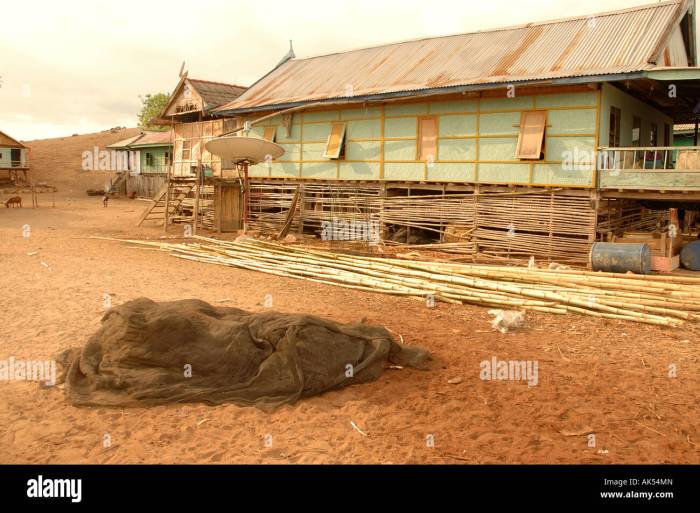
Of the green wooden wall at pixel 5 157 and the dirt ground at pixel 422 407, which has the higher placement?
the green wooden wall at pixel 5 157

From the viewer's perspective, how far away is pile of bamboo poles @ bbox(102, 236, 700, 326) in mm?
9539

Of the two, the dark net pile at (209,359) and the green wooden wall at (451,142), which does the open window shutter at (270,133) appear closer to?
the green wooden wall at (451,142)

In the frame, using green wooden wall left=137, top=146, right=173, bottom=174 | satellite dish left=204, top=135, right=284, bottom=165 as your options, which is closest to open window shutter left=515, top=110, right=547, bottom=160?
satellite dish left=204, top=135, right=284, bottom=165

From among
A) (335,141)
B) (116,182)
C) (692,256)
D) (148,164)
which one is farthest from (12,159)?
(692,256)

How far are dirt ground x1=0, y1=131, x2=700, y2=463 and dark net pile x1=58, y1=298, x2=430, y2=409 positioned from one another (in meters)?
0.18

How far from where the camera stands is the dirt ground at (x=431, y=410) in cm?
503

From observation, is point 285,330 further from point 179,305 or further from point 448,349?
point 448,349

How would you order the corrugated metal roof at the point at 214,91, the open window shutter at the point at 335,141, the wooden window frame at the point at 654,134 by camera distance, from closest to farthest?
the wooden window frame at the point at 654,134, the open window shutter at the point at 335,141, the corrugated metal roof at the point at 214,91

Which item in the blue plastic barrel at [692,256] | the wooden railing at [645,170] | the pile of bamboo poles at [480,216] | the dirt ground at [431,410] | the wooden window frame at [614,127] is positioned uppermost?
the wooden window frame at [614,127]

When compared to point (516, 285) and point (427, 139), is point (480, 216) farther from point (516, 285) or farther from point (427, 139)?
point (516, 285)

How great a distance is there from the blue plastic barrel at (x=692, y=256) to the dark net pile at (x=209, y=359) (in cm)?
1104

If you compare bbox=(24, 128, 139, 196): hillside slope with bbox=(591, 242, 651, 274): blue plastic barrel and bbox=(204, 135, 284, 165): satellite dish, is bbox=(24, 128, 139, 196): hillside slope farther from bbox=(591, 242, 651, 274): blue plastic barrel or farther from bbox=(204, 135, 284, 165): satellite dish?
bbox=(591, 242, 651, 274): blue plastic barrel

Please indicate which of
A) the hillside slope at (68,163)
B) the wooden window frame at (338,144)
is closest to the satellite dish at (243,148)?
the wooden window frame at (338,144)

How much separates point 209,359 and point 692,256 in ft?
42.6
